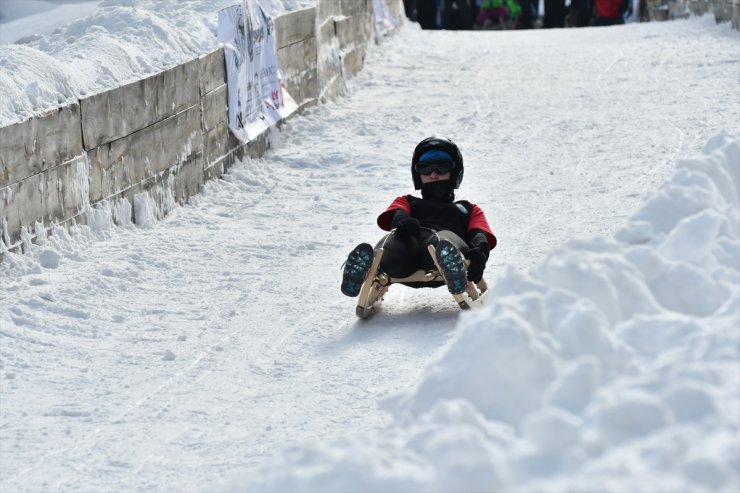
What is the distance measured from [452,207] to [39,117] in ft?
7.36

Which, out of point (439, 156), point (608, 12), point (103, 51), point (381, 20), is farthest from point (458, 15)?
point (439, 156)

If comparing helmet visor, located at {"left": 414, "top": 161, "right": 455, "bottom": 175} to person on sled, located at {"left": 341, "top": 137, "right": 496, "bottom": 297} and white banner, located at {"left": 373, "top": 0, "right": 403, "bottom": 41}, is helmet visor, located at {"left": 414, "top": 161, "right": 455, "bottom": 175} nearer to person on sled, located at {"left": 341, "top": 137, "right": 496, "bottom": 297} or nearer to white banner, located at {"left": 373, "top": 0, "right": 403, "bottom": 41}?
person on sled, located at {"left": 341, "top": 137, "right": 496, "bottom": 297}

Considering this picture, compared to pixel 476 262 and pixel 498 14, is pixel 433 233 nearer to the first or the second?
pixel 476 262

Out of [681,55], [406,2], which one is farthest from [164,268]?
[406,2]

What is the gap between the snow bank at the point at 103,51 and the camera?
7.03 metres

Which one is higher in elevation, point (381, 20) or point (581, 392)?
point (581, 392)

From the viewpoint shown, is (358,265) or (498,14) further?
(498,14)

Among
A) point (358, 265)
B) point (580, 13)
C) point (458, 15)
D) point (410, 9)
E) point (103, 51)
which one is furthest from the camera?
point (580, 13)

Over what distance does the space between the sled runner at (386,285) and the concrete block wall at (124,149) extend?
1886 mm

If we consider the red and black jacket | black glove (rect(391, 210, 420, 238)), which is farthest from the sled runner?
the red and black jacket

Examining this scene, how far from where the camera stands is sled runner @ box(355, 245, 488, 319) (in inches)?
232

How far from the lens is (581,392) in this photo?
3.10 metres

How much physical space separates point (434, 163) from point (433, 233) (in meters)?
0.52

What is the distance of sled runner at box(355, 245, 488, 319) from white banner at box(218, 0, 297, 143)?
4.20 m
